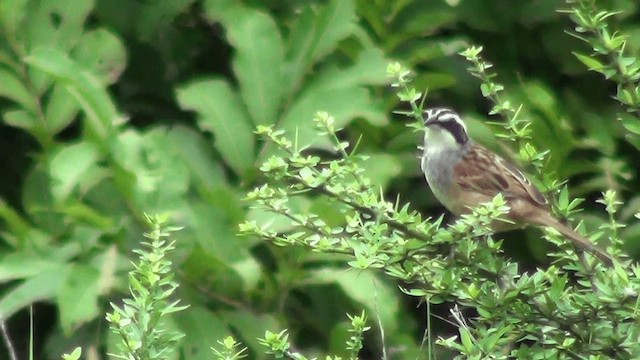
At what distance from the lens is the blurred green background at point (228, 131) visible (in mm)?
3182

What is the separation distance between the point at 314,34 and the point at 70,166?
0.74 m

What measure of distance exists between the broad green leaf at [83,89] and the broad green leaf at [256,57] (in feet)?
1.22

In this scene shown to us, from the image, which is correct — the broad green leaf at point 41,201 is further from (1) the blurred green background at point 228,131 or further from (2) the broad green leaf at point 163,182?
(2) the broad green leaf at point 163,182

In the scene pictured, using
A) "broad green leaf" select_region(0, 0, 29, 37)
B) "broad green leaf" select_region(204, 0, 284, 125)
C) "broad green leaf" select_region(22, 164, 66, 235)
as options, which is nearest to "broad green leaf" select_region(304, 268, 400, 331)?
"broad green leaf" select_region(204, 0, 284, 125)

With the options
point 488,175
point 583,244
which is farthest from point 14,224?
point 583,244

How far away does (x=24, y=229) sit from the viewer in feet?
11.0

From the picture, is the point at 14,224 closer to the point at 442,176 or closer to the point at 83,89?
the point at 83,89

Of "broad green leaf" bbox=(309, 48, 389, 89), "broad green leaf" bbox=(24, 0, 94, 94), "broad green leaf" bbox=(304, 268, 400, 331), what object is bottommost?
"broad green leaf" bbox=(304, 268, 400, 331)

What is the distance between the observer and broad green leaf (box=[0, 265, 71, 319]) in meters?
3.17

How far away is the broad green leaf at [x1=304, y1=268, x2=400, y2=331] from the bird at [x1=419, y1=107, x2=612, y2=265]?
290 millimetres

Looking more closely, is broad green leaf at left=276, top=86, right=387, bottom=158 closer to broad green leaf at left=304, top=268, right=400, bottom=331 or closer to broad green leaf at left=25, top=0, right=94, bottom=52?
broad green leaf at left=304, top=268, right=400, bottom=331

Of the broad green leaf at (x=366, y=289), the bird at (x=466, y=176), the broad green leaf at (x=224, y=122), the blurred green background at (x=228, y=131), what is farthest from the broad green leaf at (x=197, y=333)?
the bird at (x=466, y=176)

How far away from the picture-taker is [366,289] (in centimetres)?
329

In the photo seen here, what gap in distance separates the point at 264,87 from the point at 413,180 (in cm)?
64
